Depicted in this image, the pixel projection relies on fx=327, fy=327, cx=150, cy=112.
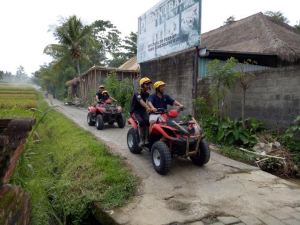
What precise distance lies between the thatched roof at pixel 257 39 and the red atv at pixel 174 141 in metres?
5.79

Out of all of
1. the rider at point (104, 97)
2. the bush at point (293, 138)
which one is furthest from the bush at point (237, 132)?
the rider at point (104, 97)

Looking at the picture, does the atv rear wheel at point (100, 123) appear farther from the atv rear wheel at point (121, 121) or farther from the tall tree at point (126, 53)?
the tall tree at point (126, 53)

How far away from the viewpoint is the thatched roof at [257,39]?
1093 centimetres

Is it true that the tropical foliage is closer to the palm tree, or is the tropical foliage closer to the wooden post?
the palm tree

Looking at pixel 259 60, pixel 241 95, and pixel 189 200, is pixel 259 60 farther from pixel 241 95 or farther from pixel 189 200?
pixel 189 200

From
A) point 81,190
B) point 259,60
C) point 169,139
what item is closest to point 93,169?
point 81,190

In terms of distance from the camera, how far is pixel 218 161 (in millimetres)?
6750

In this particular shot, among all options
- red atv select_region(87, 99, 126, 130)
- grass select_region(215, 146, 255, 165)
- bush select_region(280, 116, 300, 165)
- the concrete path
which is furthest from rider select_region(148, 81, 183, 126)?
red atv select_region(87, 99, 126, 130)

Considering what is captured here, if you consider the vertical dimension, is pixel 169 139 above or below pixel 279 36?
below

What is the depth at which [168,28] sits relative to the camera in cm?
1198

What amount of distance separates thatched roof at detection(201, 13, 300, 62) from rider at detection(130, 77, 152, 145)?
4909 mm

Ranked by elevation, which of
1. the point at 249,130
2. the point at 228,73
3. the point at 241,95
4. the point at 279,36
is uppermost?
the point at 279,36

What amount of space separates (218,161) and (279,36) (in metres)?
7.56

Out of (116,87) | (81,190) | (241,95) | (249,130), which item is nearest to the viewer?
(81,190)
